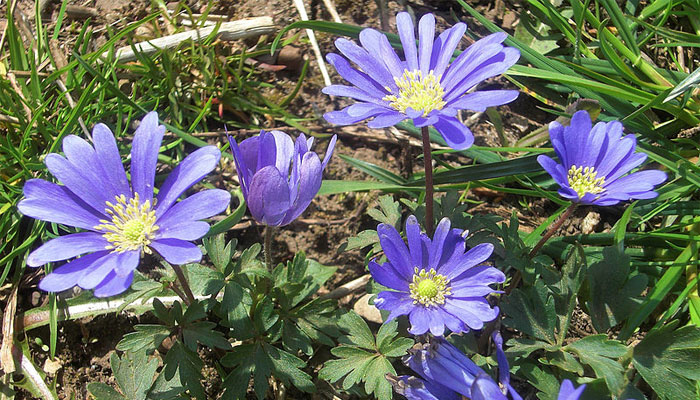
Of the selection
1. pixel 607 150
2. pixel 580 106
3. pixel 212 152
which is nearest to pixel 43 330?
pixel 212 152

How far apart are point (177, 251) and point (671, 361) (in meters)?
1.91

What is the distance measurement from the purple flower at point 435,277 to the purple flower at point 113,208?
0.67 m

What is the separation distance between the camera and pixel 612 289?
8.04ft

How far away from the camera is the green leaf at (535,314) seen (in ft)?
7.72

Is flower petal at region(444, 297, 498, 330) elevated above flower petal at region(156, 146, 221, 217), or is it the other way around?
flower petal at region(156, 146, 221, 217)

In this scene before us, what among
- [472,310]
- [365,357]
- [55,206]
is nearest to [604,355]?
[472,310]

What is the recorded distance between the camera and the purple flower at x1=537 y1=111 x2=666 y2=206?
88.7 inches

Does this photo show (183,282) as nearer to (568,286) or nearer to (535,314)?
(535,314)

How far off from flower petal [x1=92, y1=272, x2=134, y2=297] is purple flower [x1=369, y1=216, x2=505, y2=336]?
0.83m

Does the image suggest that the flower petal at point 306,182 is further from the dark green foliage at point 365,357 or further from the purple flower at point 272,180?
the dark green foliage at point 365,357

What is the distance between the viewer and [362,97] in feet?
7.64

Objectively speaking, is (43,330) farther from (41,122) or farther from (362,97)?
(362,97)

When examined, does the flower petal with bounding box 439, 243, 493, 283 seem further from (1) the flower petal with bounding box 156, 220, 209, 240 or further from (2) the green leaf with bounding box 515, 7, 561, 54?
(2) the green leaf with bounding box 515, 7, 561, 54

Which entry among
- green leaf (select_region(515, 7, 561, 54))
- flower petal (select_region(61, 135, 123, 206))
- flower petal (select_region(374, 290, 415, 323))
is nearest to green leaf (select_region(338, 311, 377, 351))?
flower petal (select_region(374, 290, 415, 323))
